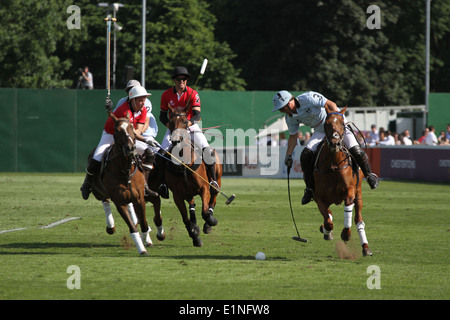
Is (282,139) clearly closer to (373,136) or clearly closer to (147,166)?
(373,136)

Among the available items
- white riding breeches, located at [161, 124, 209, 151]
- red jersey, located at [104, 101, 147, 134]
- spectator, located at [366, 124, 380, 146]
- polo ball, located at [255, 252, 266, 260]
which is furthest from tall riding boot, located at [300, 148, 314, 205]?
spectator, located at [366, 124, 380, 146]

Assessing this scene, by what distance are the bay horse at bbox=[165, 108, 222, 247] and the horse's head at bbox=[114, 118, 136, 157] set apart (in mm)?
1571

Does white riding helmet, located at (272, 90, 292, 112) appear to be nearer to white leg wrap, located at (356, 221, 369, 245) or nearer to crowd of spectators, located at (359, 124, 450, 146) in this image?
white leg wrap, located at (356, 221, 369, 245)

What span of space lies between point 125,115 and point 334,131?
3267mm

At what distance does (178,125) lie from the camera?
13.5 meters

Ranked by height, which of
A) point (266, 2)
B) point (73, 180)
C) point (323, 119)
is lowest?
point (73, 180)

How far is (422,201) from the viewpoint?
932 inches

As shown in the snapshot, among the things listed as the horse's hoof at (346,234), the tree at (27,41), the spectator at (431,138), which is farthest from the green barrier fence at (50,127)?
the horse's hoof at (346,234)

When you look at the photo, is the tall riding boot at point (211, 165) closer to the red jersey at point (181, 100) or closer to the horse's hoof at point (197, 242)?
the red jersey at point (181, 100)

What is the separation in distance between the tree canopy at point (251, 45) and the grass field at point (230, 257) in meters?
27.2
